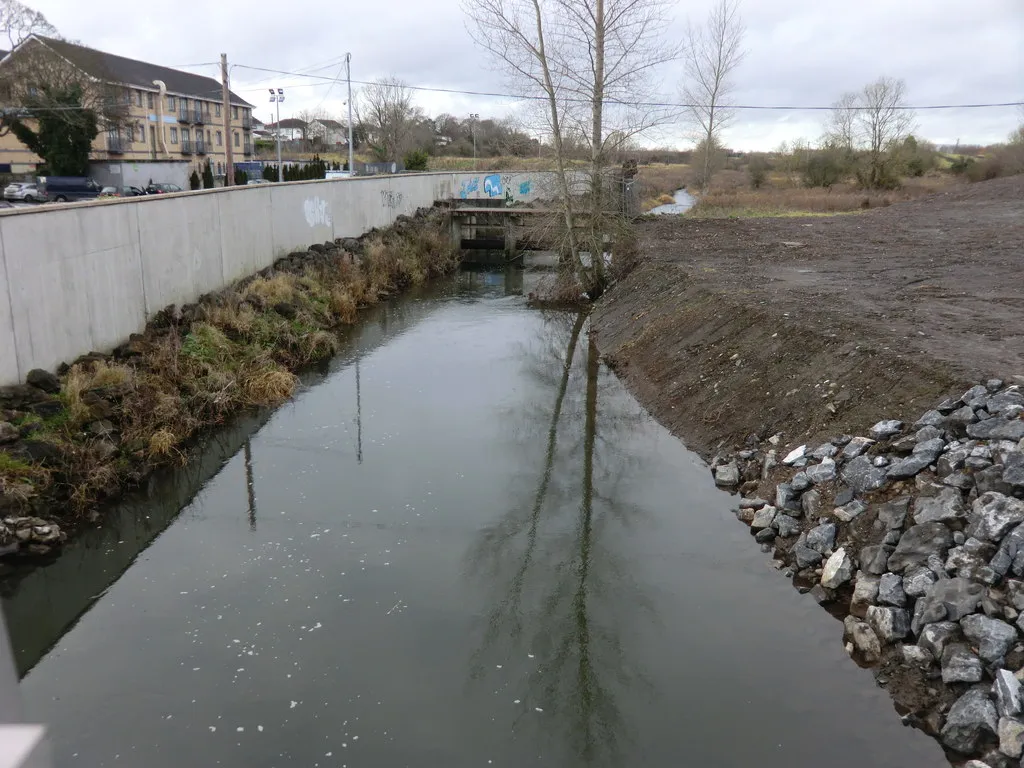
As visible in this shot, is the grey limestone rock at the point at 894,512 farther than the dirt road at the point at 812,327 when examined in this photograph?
No

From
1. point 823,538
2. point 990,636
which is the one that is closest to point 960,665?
point 990,636

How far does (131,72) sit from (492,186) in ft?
128

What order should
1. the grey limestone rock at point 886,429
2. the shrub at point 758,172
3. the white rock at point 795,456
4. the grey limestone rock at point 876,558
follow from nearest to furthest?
the grey limestone rock at point 876,558 → the grey limestone rock at point 886,429 → the white rock at point 795,456 → the shrub at point 758,172

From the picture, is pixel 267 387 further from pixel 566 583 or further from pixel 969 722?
pixel 969 722

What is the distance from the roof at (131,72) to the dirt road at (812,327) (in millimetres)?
38060

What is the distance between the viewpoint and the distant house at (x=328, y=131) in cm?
9550

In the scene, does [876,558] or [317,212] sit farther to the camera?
[317,212]

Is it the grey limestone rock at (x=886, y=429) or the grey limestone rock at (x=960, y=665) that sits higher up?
the grey limestone rock at (x=886, y=429)

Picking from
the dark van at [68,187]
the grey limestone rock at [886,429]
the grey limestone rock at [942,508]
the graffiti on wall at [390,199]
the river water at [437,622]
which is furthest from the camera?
the dark van at [68,187]

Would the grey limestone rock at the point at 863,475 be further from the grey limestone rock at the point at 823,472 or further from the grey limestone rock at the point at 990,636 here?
the grey limestone rock at the point at 990,636

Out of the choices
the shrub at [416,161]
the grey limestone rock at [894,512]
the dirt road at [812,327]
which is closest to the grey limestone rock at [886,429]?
the dirt road at [812,327]

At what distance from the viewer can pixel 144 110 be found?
58.0m

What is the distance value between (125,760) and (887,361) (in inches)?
324

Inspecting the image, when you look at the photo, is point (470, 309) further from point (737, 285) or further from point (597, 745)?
point (597, 745)
